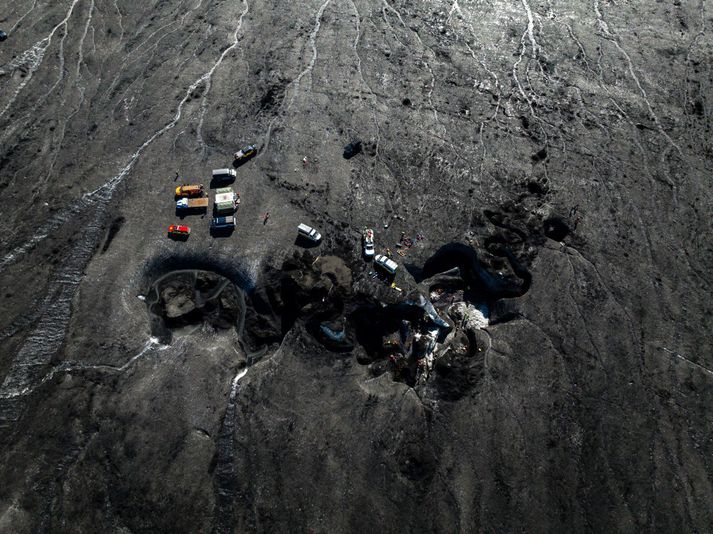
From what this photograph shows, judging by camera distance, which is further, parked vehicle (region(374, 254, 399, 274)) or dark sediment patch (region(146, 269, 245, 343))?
parked vehicle (region(374, 254, 399, 274))

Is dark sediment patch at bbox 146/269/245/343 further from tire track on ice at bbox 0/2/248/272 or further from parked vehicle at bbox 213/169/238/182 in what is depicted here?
tire track on ice at bbox 0/2/248/272

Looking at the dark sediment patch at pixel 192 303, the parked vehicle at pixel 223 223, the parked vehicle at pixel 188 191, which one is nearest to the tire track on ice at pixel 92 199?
the parked vehicle at pixel 188 191

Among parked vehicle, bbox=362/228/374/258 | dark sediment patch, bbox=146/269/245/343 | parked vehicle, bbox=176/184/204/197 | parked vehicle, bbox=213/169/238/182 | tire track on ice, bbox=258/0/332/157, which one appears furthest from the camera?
tire track on ice, bbox=258/0/332/157

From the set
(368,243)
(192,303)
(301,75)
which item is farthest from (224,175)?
(368,243)

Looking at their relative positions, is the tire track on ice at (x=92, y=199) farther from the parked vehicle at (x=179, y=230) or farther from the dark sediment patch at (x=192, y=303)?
the dark sediment patch at (x=192, y=303)

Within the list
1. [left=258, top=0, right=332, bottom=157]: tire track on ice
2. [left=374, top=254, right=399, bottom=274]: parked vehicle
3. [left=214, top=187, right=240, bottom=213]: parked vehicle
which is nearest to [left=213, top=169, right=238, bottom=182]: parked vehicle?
[left=214, top=187, right=240, bottom=213]: parked vehicle

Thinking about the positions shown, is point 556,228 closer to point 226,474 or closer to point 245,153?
point 245,153
